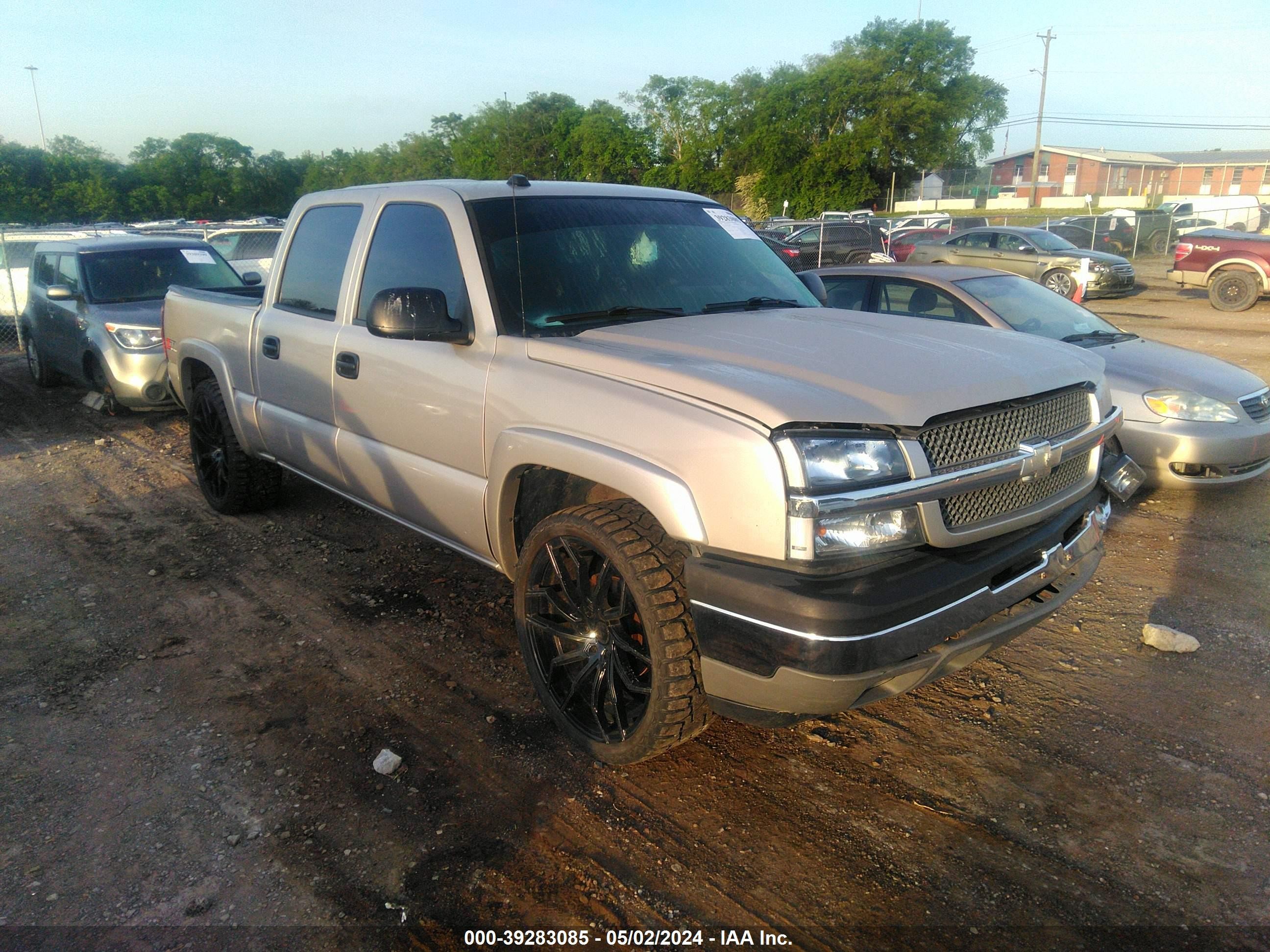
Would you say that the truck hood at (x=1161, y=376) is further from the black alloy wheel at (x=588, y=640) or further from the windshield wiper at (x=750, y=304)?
the black alloy wheel at (x=588, y=640)

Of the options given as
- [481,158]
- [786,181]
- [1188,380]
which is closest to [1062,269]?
[1188,380]

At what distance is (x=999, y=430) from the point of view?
275 cm

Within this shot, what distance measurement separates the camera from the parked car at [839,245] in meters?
24.5

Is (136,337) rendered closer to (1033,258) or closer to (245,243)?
(245,243)

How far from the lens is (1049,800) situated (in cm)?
288

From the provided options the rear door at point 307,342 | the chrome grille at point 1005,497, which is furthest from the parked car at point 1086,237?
the chrome grille at point 1005,497

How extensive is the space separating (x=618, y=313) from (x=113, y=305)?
7.67 meters

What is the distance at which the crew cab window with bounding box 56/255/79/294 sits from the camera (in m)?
9.22

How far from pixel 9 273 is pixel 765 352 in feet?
44.9

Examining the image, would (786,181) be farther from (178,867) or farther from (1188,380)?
(178,867)

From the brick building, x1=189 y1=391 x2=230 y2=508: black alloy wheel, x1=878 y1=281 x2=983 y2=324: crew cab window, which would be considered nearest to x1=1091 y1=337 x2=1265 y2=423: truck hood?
x1=878 y1=281 x2=983 y2=324: crew cab window

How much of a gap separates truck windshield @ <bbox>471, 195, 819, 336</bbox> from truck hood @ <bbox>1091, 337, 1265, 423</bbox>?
9.08 ft

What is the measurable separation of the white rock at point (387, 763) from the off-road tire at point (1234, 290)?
17.6m

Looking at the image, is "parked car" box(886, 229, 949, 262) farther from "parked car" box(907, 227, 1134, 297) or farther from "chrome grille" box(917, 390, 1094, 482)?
"chrome grille" box(917, 390, 1094, 482)
